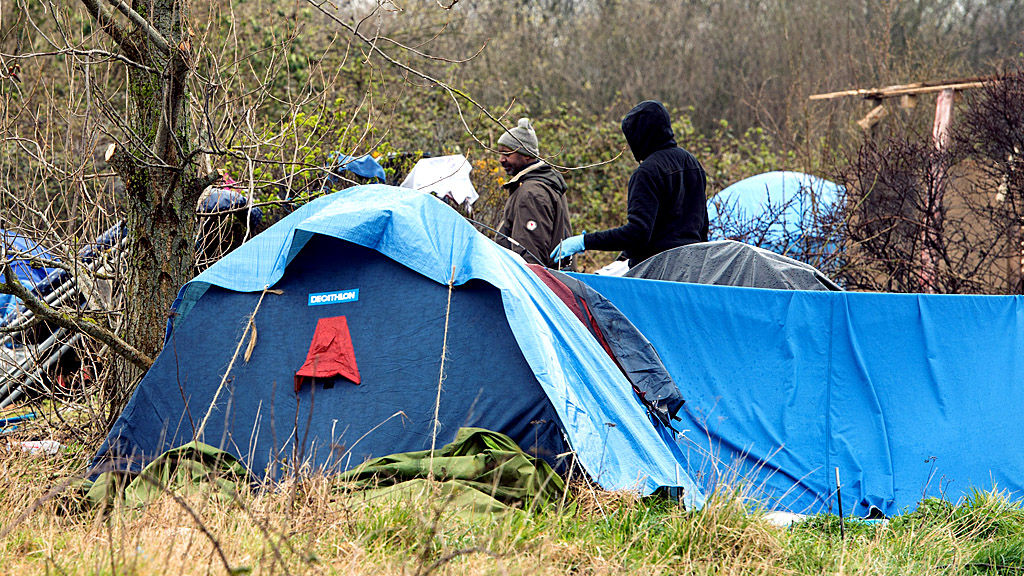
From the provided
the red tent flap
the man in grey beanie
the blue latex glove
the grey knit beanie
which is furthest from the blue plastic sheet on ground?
the grey knit beanie

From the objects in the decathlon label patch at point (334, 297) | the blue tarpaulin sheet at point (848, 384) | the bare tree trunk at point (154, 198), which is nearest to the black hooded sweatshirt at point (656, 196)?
the blue tarpaulin sheet at point (848, 384)

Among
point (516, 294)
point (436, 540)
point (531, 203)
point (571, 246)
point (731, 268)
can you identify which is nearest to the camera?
point (436, 540)

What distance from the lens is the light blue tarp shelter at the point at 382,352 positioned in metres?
3.87

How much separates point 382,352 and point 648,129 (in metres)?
2.21

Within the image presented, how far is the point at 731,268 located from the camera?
5203 mm

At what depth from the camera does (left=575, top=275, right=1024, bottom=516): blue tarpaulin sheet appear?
188 inches

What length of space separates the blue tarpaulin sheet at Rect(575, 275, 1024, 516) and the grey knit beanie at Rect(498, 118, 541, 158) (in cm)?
142

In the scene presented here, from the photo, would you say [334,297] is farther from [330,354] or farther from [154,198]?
[154,198]

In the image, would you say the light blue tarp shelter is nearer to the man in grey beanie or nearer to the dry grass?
the dry grass

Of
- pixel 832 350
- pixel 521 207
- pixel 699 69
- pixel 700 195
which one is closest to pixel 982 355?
pixel 832 350

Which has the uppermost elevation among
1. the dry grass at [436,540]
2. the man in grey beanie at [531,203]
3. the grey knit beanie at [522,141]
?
the grey knit beanie at [522,141]

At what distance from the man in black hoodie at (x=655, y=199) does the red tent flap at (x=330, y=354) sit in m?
1.60

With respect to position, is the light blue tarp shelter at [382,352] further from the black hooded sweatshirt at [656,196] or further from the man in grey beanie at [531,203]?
the man in grey beanie at [531,203]

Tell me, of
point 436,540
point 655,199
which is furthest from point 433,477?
point 655,199
